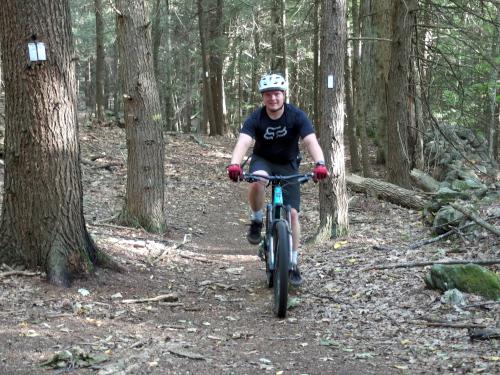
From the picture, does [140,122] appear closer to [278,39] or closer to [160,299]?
[160,299]

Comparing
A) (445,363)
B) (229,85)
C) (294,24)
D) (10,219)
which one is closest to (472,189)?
Answer: (445,363)

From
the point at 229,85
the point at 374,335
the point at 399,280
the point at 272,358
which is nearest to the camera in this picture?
the point at 272,358

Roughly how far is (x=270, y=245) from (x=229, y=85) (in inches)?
1251

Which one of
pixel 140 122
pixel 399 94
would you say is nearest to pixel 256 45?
pixel 399 94

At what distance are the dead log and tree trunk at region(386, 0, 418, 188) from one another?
503mm

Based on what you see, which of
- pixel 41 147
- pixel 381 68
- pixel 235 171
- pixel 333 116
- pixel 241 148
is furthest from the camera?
pixel 381 68

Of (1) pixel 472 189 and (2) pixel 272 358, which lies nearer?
(2) pixel 272 358

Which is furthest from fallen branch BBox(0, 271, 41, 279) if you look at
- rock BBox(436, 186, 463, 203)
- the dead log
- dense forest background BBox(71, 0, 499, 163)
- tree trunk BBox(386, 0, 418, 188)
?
tree trunk BBox(386, 0, 418, 188)

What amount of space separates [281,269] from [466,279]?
5.88 feet

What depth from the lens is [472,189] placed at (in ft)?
36.3

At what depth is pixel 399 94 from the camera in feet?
39.1

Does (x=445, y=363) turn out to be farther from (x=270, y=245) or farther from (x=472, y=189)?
(x=472, y=189)

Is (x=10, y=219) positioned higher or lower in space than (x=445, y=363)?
higher

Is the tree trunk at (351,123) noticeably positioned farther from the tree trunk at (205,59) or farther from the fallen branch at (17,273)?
the fallen branch at (17,273)
